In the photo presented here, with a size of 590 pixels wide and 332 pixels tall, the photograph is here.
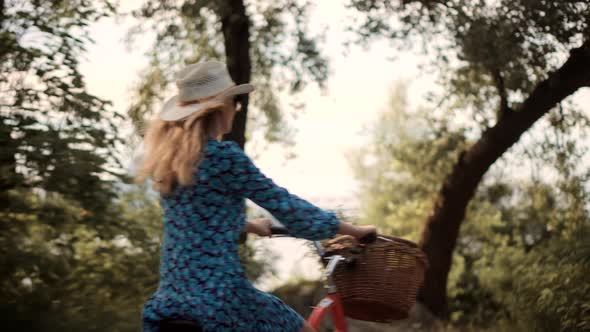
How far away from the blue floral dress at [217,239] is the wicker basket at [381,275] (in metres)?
0.64

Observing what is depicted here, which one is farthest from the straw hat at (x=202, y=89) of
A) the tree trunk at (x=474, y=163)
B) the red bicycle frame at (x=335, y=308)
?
the tree trunk at (x=474, y=163)

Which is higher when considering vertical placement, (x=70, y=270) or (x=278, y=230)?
(x=278, y=230)

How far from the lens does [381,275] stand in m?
4.00

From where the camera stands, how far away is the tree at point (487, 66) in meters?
11.0

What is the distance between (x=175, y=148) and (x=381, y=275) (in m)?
1.16

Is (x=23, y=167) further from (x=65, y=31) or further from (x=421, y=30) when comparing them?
(x=421, y=30)

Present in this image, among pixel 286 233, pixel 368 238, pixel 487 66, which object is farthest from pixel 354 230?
pixel 487 66

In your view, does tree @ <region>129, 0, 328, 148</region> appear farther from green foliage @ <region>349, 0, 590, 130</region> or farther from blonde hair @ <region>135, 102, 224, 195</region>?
blonde hair @ <region>135, 102, 224, 195</region>

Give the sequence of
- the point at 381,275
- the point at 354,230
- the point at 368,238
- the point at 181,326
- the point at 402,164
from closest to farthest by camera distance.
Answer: the point at 181,326, the point at 354,230, the point at 368,238, the point at 381,275, the point at 402,164

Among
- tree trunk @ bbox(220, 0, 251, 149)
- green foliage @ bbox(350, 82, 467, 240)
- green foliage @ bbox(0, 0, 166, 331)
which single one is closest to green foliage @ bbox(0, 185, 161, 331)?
green foliage @ bbox(0, 0, 166, 331)

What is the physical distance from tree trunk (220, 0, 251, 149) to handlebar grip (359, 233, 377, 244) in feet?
24.6

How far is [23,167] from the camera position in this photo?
860 cm

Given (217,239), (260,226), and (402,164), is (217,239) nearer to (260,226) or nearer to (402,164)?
(260,226)

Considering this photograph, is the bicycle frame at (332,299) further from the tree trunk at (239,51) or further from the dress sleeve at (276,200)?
the tree trunk at (239,51)
